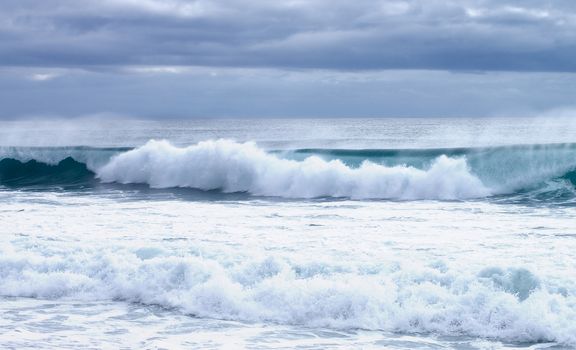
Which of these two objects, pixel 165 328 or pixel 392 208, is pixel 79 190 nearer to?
pixel 392 208

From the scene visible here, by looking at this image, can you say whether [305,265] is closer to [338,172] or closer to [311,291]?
[311,291]

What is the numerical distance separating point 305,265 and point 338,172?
9449 mm

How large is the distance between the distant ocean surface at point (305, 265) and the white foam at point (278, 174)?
0.07m

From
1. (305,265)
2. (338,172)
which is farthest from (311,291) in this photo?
(338,172)

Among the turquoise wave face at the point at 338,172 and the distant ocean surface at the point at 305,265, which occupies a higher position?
the turquoise wave face at the point at 338,172

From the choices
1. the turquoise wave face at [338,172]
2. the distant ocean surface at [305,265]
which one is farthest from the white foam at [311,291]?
the turquoise wave face at [338,172]

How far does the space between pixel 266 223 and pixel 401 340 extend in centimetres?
599

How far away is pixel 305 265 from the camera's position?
31.2 ft

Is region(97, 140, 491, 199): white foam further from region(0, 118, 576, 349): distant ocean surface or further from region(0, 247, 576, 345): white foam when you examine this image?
region(0, 247, 576, 345): white foam

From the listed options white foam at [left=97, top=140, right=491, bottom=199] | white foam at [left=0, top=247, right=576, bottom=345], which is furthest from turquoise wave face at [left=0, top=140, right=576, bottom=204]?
white foam at [left=0, top=247, right=576, bottom=345]

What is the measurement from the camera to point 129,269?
983 cm

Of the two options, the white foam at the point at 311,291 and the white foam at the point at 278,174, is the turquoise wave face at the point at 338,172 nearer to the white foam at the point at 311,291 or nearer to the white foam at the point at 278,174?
the white foam at the point at 278,174

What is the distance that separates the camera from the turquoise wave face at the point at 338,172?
17.8 metres

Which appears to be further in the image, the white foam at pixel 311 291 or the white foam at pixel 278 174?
the white foam at pixel 278 174
